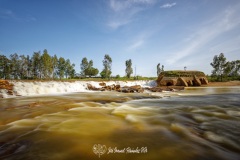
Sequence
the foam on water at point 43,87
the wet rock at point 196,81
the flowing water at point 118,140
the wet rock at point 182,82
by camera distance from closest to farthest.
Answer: the flowing water at point 118,140 < the foam on water at point 43,87 < the wet rock at point 182,82 < the wet rock at point 196,81

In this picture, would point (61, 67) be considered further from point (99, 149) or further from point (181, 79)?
point (99, 149)

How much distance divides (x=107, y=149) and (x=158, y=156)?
90cm

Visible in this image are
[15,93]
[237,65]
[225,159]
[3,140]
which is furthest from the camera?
[237,65]

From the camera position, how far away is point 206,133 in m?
3.16

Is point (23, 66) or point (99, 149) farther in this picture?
point (23, 66)

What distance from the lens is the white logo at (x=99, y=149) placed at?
2.33 m

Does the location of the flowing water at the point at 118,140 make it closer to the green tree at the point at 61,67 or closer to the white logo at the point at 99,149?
the white logo at the point at 99,149

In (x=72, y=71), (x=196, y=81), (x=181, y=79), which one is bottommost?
(x=196, y=81)

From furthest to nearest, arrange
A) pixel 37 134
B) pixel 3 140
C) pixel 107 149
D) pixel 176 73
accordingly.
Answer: pixel 176 73, pixel 37 134, pixel 3 140, pixel 107 149

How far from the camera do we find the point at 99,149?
2.46 m

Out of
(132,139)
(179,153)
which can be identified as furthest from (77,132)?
(179,153)

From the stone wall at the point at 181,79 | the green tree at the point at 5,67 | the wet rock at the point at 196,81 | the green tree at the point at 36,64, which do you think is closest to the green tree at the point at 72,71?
the green tree at the point at 36,64

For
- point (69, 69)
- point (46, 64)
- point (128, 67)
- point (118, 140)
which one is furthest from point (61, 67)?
point (118, 140)

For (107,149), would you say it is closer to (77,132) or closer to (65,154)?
(65,154)
